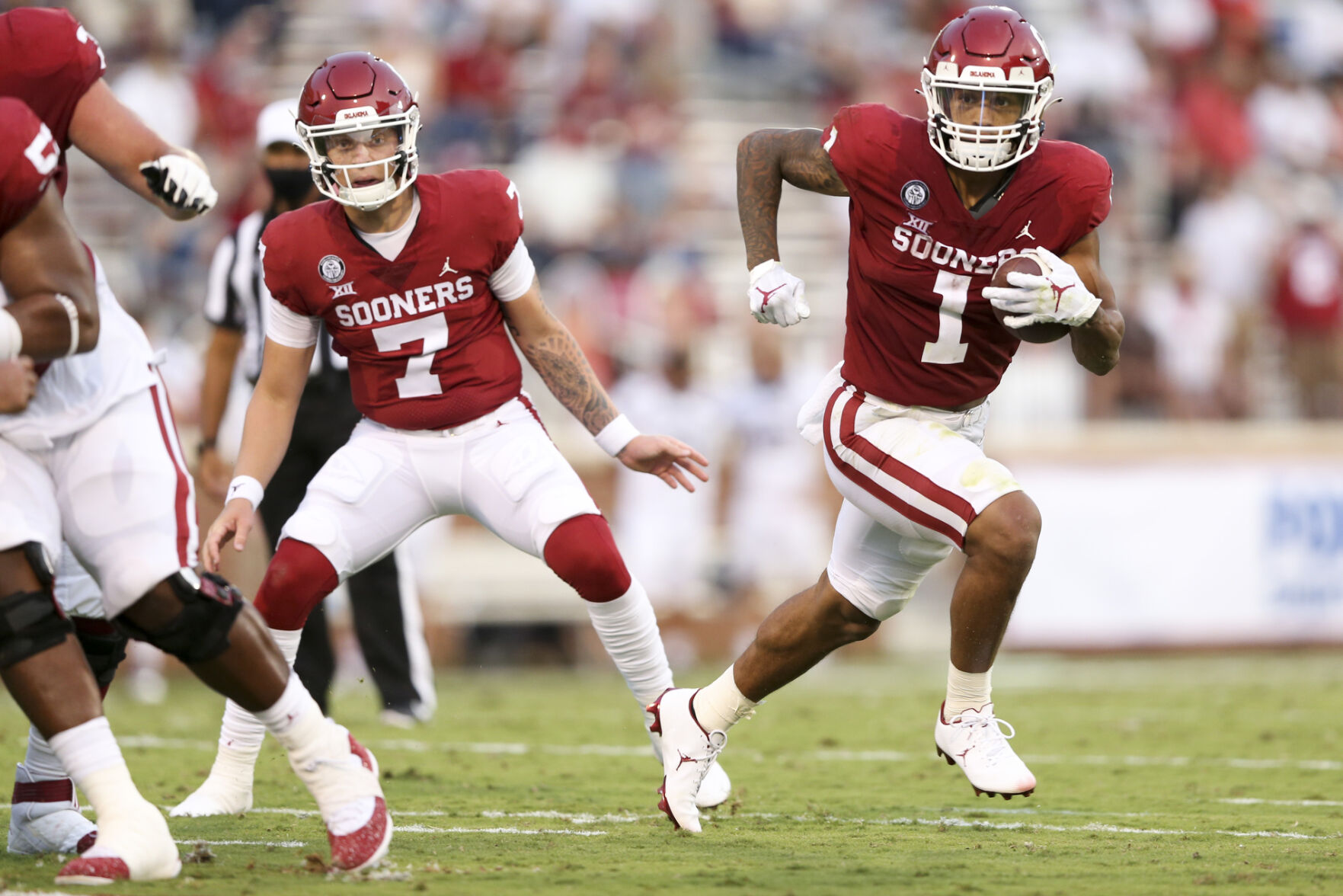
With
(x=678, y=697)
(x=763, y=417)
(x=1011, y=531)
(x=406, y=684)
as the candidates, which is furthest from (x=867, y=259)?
(x=763, y=417)

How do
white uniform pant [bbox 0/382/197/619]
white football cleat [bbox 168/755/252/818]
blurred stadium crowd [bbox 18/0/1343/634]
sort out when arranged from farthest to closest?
blurred stadium crowd [bbox 18/0/1343/634], white football cleat [bbox 168/755/252/818], white uniform pant [bbox 0/382/197/619]

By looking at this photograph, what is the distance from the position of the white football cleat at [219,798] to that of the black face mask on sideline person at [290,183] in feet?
7.39

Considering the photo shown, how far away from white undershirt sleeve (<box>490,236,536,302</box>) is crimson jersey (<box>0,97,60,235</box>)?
1496mm

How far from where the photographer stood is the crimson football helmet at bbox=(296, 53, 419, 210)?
4785mm

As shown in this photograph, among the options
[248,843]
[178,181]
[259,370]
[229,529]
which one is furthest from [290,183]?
[248,843]

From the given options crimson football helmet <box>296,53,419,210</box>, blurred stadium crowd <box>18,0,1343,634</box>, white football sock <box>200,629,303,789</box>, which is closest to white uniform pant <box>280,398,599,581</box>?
white football sock <box>200,629,303,789</box>

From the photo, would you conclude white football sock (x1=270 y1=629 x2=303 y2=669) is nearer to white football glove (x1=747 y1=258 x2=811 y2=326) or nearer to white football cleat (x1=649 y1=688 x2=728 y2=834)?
A: white football cleat (x1=649 y1=688 x2=728 y2=834)

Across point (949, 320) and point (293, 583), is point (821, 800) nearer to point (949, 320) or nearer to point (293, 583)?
point (949, 320)

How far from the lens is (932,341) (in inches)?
190

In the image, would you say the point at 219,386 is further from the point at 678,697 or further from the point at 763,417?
the point at 763,417

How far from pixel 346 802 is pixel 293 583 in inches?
38.7

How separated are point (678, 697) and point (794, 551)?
628 centimetres

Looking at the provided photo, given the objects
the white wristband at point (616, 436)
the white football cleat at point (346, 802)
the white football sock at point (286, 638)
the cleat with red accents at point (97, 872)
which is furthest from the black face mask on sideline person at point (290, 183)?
the cleat with red accents at point (97, 872)

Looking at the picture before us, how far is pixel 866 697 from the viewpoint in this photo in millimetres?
9109
